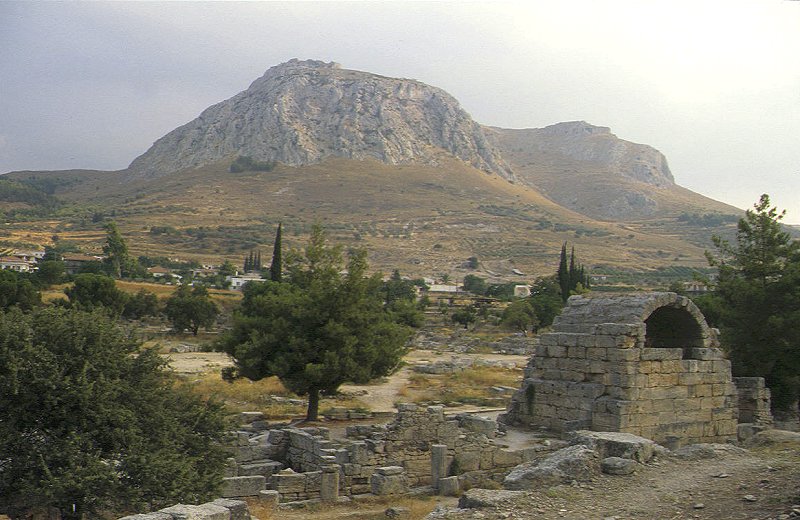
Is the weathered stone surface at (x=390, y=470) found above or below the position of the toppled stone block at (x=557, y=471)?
below

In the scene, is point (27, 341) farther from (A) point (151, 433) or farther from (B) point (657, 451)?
(B) point (657, 451)

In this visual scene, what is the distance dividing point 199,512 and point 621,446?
6.31 metres

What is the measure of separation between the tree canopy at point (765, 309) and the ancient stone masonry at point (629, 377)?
12.9 ft

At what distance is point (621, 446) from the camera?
10750 mm

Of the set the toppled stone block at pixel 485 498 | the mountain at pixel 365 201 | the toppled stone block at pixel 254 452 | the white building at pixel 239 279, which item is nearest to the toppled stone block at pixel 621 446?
the toppled stone block at pixel 485 498

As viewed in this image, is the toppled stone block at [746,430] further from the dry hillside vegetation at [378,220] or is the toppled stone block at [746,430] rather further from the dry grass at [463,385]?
the dry hillside vegetation at [378,220]

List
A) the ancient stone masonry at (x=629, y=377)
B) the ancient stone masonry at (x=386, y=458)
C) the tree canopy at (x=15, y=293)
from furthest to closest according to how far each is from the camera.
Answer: the tree canopy at (x=15, y=293) → the ancient stone masonry at (x=629, y=377) → the ancient stone masonry at (x=386, y=458)

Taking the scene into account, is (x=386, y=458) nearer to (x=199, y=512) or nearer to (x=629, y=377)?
(x=629, y=377)

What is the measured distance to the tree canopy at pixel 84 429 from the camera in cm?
912

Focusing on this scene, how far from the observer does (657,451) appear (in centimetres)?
1109

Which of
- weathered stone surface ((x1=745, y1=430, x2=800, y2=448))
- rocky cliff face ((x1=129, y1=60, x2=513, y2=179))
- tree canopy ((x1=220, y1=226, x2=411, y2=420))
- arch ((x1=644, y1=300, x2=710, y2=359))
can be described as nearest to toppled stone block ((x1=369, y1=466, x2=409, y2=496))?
arch ((x1=644, y1=300, x2=710, y2=359))

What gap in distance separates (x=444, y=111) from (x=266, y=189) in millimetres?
65304

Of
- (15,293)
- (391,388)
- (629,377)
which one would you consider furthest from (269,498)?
(15,293)

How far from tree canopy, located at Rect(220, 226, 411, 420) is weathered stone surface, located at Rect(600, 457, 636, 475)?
35.7ft
